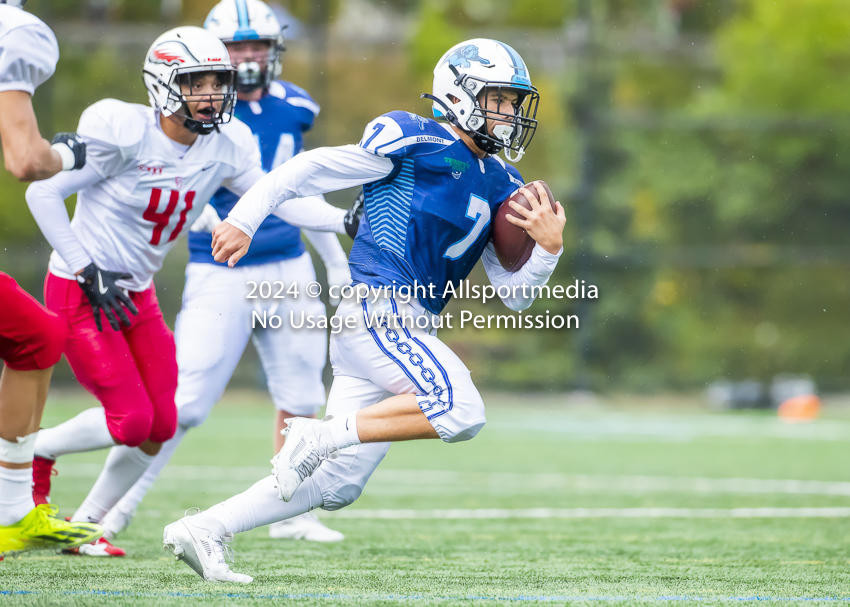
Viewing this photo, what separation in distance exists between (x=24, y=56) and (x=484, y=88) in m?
1.46

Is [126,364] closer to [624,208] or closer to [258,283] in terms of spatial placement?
[258,283]

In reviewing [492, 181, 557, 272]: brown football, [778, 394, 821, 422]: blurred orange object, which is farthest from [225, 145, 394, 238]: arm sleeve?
[778, 394, 821, 422]: blurred orange object

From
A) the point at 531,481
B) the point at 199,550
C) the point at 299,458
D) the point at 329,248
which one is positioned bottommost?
the point at 531,481

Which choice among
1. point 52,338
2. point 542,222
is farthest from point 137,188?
point 542,222

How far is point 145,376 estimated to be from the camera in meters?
4.00

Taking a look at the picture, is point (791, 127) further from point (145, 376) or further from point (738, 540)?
point (145, 376)

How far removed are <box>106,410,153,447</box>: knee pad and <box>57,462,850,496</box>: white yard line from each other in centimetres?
245

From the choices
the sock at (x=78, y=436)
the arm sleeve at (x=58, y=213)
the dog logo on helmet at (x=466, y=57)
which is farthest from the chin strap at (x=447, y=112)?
the sock at (x=78, y=436)

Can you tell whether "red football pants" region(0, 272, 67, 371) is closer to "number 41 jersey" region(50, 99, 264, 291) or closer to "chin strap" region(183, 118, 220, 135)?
"number 41 jersey" region(50, 99, 264, 291)

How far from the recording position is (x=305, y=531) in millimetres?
4453

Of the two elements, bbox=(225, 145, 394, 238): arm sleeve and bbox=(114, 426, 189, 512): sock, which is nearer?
bbox=(225, 145, 394, 238): arm sleeve

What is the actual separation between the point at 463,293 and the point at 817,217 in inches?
174

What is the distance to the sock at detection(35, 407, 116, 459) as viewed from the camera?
3943 mm

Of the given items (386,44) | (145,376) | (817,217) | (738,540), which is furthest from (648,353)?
(145,376)
